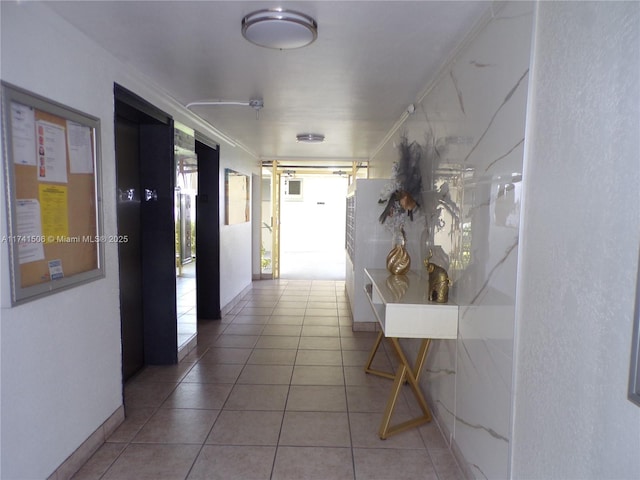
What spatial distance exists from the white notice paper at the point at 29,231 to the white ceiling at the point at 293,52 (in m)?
0.95

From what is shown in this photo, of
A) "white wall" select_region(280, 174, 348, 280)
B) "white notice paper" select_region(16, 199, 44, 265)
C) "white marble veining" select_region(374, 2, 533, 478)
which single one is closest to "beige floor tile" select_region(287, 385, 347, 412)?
"white marble veining" select_region(374, 2, 533, 478)

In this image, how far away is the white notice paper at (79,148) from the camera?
80.4 inches

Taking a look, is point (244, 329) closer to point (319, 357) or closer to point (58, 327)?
point (319, 357)

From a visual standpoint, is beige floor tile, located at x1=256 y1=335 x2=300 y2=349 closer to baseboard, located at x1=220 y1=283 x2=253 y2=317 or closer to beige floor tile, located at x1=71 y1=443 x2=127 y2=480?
baseboard, located at x1=220 y1=283 x2=253 y2=317

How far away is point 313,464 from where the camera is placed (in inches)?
87.2

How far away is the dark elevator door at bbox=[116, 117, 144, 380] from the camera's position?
10.3 feet

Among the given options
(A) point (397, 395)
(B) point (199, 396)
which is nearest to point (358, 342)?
(A) point (397, 395)

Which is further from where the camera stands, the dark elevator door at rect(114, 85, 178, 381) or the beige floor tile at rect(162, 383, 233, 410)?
the dark elevator door at rect(114, 85, 178, 381)

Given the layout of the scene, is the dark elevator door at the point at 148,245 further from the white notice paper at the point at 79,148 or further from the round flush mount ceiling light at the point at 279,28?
the round flush mount ceiling light at the point at 279,28

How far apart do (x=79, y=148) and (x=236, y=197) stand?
363 cm

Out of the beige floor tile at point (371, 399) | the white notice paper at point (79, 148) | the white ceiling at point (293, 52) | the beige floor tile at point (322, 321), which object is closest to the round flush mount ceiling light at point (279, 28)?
the white ceiling at point (293, 52)

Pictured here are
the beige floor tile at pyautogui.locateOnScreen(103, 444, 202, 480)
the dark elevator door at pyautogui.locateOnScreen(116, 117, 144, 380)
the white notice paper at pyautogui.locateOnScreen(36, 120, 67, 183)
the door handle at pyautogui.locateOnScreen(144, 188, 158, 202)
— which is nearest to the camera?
the white notice paper at pyautogui.locateOnScreen(36, 120, 67, 183)

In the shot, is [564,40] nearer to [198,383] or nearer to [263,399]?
[263,399]

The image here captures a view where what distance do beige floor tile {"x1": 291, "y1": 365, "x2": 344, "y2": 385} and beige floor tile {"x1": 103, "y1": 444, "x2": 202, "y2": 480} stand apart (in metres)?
1.10
